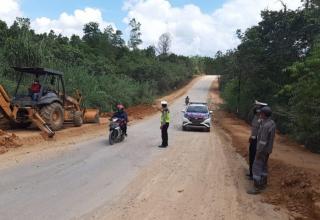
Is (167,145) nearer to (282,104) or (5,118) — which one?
(5,118)

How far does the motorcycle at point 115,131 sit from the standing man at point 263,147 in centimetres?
831

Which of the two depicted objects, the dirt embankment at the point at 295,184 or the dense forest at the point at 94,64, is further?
the dense forest at the point at 94,64

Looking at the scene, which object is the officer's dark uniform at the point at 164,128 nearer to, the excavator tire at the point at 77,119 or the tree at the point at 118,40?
the excavator tire at the point at 77,119

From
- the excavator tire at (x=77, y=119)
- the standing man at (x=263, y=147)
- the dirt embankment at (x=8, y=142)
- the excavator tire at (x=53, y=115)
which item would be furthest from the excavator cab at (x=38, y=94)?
the standing man at (x=263, y=147)

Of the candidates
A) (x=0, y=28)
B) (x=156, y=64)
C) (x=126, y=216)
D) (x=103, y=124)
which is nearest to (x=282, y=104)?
(x=103, y=124)

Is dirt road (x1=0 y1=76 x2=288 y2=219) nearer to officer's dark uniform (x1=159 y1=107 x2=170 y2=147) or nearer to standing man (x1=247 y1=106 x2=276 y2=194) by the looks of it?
standing man (x1=247 y1=106 x2=276 y2=194)

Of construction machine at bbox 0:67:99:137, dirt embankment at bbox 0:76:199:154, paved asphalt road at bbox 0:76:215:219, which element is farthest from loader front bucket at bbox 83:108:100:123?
paved asphalt road at bbox 0:76:215:219

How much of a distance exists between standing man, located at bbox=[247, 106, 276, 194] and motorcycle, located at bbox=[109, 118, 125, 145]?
327 inches

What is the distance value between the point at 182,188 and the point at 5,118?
10.6 metres

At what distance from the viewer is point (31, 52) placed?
27.3 m

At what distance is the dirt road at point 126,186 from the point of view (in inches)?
348

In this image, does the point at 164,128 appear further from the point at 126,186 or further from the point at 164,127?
the point at 126,186

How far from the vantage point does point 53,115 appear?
2009 cm

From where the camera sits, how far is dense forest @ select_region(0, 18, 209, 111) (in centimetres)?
2745
